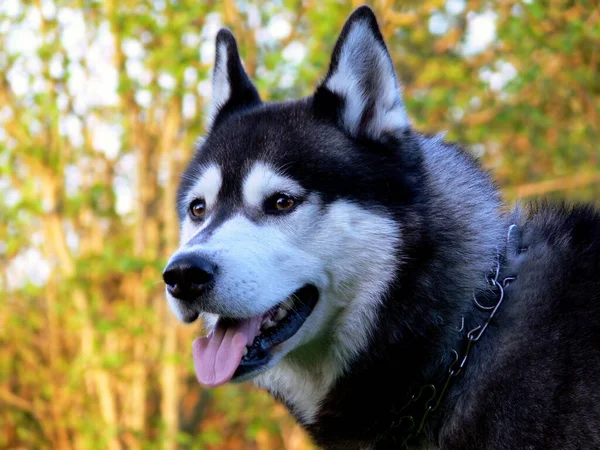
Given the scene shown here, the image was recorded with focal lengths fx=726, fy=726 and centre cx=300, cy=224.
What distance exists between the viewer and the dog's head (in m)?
2.55

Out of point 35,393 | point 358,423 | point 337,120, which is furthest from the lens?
point 35,393

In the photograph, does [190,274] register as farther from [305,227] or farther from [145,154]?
[145,154]

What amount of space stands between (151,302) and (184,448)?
1.44 meters

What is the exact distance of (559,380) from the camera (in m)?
2.34

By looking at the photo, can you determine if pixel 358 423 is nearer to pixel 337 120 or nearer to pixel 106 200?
pixel 337 120

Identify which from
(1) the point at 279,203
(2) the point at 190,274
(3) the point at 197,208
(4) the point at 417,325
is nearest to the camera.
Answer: (2) the point at 190,274

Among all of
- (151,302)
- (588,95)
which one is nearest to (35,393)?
(151,302)

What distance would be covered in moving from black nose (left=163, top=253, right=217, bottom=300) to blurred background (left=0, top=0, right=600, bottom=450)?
329cm

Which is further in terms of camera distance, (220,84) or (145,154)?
(145,154)

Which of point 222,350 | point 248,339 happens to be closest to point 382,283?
point 248,339

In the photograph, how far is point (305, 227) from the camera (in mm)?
2656

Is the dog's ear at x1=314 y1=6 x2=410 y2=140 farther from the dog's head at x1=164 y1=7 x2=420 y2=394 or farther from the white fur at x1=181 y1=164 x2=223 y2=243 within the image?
the white fur at x1=181 y1=164 x2=223 y2=243

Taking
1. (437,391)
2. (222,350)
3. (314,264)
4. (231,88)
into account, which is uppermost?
(231,88)

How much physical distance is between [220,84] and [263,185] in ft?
2.92
